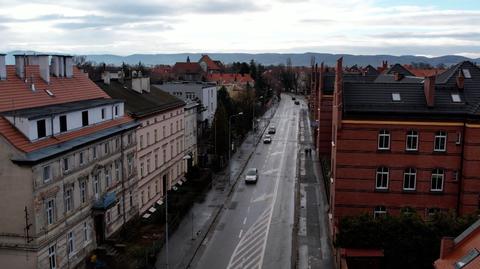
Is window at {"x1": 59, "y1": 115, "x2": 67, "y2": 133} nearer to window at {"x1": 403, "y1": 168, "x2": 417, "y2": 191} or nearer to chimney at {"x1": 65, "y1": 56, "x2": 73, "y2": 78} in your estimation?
chimney at {"x1": 65, "y1": 56, "x2": 73, "y2": 78}

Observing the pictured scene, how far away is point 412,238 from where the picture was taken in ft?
97.3

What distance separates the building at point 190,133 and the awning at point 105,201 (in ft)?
77.4

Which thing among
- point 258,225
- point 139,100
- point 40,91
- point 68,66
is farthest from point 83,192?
point 258,225

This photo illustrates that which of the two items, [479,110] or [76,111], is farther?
[479,110]

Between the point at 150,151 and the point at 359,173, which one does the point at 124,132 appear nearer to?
the point at 150,151

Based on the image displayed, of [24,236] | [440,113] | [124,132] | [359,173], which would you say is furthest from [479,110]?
[24,236]

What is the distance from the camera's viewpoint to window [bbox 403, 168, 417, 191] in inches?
1356

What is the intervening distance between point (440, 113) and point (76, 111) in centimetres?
2318

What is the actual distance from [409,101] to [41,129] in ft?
76.6

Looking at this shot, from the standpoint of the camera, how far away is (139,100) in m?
45.2

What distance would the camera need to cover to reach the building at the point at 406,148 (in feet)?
110

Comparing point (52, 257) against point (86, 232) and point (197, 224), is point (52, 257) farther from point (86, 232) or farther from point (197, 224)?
point (197, 224)

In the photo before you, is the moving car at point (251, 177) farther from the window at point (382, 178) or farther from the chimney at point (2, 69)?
the chimney at point (2, 69)

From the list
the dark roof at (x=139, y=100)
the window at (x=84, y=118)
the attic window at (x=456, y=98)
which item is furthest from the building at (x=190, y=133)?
the attic window at (x=456, y=98)
